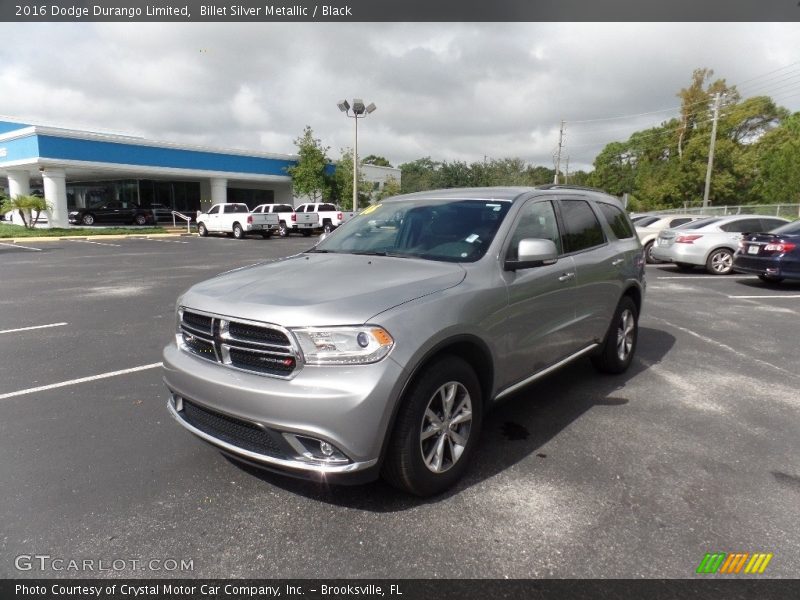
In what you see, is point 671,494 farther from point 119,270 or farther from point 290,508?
point 119,270

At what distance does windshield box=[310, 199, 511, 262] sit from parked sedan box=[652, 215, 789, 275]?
1166 cm

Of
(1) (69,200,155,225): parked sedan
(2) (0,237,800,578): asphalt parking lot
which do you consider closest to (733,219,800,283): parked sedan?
(2) (0,237,800,578): asphalt parking lot

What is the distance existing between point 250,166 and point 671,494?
35318 mm

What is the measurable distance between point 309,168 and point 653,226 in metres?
25.2

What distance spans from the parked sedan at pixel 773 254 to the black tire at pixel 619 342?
7.35 meters

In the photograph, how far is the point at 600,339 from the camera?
4.80 meters

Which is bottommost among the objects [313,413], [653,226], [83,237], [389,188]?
[83,237]

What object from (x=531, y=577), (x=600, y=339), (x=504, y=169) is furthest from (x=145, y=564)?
(x=504, y=169)

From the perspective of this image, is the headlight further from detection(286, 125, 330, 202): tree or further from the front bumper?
detection(286, 125, 330, 202): tree

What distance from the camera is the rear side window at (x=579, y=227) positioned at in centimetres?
435

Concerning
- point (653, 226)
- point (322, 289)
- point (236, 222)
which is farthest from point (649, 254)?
point (236, 222)

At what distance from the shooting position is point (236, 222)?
2769 cm

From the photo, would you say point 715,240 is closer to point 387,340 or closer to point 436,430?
point 436,430

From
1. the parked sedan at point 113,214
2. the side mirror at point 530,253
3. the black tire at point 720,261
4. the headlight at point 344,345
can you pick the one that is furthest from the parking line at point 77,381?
the parked sedan at point 113,214
